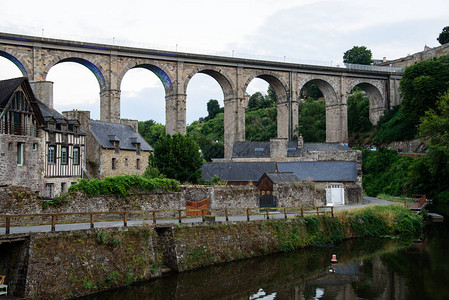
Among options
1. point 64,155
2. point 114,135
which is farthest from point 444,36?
point 64,155

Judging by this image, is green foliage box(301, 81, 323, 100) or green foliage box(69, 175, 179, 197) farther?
green foliage box(301, 81, 323, 100)

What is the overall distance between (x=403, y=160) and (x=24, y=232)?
118ft

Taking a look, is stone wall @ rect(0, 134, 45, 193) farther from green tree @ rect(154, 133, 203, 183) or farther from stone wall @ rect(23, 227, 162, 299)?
green tree @ rect(154, 133, 203, 183)

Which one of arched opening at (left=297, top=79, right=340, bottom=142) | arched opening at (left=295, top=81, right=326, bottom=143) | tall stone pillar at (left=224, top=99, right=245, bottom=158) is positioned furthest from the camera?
arched opening at (left=295, top=81, right=326, bottom=143)

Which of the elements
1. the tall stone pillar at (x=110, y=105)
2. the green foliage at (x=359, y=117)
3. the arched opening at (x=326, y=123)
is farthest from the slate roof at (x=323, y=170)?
the green foliage at (x=359, y=117)

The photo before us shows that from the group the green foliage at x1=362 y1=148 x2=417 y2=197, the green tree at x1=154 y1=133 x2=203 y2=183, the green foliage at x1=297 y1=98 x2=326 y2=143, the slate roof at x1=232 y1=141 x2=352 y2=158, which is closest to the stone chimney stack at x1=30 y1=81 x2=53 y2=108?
the green tree at x1=154 y1=133 x2=203 y2=183

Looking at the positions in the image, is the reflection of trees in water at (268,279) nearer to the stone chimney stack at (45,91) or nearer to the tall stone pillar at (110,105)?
the stone chimney stack at (45,91)

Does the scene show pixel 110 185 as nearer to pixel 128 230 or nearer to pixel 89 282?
pixel 128 230

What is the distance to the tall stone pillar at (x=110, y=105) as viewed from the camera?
1465 inches

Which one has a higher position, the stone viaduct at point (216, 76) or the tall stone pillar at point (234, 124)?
the stone viaduct at point (216, 76)

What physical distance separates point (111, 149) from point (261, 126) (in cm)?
4098

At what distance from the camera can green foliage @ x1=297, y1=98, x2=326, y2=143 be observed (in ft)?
177

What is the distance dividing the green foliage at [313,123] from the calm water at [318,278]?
3162cm

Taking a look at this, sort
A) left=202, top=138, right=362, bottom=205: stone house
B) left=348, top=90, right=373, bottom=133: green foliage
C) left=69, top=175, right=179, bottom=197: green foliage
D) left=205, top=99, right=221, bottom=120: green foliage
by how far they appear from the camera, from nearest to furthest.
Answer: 1. left=69, top=175, right=179, bottom=197: green foliage
2. left=202, top=138, right=362, bottom=205: stone house
3. left=348, top=90, right=373, bottom=133: green foliage
4. left=205, top=99, right=221, bottom=120: green foliage
